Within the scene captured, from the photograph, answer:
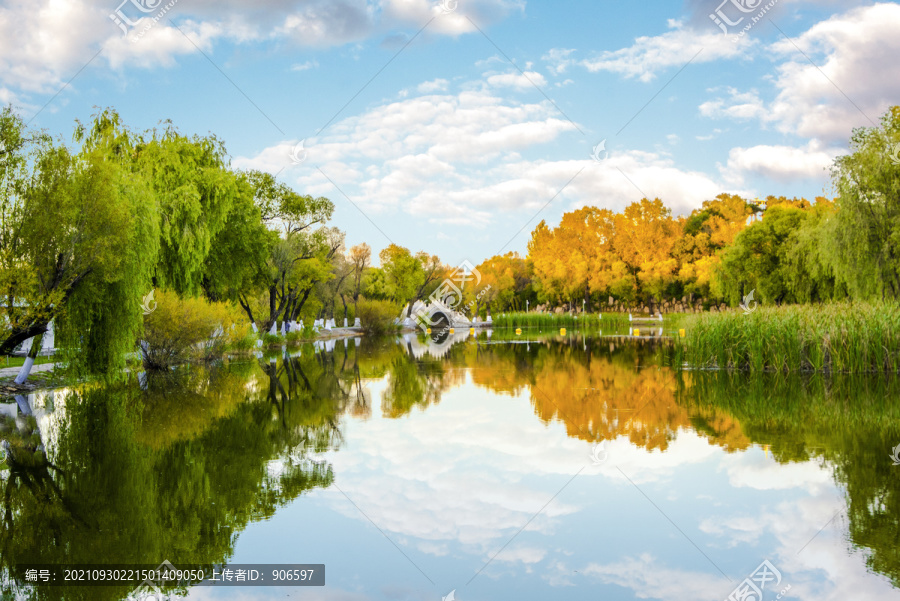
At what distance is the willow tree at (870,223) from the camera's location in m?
24.8

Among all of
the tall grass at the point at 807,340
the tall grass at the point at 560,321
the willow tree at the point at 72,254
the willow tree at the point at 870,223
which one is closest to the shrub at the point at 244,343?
the willow tree at the point at 72,254

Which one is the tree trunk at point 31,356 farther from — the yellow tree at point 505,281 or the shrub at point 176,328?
the yellow tree at point 505,281

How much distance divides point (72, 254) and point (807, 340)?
18.2 m

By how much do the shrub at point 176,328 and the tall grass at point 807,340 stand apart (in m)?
15.3

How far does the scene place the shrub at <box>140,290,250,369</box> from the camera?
1972cm

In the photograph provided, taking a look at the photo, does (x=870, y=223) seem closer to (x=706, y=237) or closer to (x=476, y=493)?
(x=476, y=493)

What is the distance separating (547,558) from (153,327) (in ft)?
56.5

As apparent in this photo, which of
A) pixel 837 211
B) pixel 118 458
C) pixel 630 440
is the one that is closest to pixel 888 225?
pixel 837 211

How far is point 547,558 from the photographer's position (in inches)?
232

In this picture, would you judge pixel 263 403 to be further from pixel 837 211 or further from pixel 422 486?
pixel 837 211

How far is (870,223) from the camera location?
82.7 feet

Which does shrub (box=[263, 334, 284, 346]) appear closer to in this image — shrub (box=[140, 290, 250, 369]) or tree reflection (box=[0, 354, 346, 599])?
shrub (box=[140, 290, 250, 369])

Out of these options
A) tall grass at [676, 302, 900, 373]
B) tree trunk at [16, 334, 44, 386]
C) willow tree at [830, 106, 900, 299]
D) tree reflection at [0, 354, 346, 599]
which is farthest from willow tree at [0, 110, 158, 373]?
willow tree at [830, 106, 900, 299]

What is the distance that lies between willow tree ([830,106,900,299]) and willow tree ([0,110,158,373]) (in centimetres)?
2455
